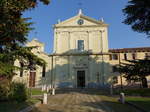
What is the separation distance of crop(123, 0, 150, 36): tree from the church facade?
14.2 m

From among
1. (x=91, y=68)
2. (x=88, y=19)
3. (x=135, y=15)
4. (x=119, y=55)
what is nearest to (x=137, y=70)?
(x=135, y=15)

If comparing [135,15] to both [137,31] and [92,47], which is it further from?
[92,47]

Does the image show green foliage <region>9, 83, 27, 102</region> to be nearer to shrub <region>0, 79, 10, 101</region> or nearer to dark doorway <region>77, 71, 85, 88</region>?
shrub <region>0, 79, 10, 101</region>

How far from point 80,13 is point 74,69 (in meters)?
10.9

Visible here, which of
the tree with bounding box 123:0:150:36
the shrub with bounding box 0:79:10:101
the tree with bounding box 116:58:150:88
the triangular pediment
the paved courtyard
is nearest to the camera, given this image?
the paved courtyard

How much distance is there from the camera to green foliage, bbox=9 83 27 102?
12172 mm

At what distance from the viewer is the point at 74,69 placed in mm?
30266

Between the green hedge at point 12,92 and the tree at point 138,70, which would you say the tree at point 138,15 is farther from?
the green hedge at point 12,92

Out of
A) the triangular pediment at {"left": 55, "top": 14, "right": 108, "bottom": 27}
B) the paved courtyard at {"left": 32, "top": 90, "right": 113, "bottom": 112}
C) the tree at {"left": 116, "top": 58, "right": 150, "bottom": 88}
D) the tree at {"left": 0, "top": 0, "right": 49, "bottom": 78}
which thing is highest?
the triangular pediment at {"left": 55, "top": 14, "right": 108, "bottom": 27}

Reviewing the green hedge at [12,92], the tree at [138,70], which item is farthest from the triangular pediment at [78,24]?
the green hedge at [12,92]

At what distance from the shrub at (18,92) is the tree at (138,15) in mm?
11266

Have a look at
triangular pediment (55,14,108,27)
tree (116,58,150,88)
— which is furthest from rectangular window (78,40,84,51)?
tree (116,58,150,88)

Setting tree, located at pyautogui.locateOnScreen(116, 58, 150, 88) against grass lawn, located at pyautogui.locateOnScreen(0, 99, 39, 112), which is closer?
grass lawn, located at pyautogui.locateOnScreen(0, 99, 39, 112)

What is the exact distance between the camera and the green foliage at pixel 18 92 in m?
12.2
